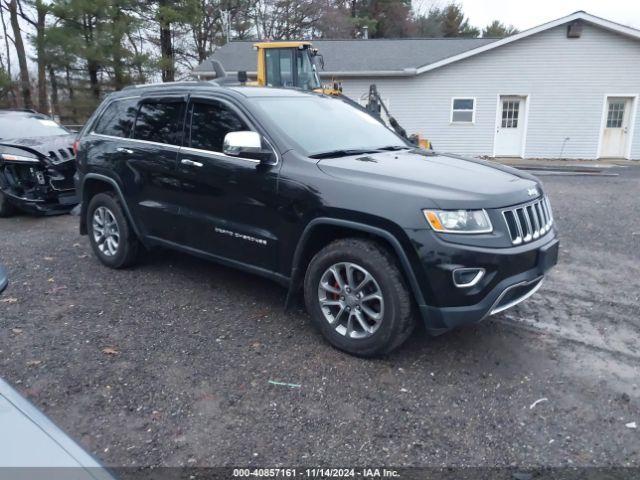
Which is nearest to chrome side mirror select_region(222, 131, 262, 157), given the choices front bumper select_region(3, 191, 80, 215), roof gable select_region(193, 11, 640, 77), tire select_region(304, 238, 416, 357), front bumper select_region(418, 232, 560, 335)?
tire select_region(304, 238, 416, 357)

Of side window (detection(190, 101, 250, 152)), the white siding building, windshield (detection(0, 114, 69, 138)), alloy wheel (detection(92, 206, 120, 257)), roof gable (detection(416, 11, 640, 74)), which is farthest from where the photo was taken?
the white siding building

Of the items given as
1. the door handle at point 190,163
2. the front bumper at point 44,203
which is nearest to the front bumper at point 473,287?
the door handle at point 190,163

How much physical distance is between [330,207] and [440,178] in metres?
0.78

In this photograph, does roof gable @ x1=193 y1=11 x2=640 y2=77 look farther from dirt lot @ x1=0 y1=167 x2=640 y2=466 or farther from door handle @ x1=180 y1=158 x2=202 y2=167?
door handle @ x1=180 y1=158 x2=202 y2=167

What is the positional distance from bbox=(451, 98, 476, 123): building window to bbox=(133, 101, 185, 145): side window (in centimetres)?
1633

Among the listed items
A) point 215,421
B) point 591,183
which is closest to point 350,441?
point 215,421

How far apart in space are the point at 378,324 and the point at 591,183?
422 inches

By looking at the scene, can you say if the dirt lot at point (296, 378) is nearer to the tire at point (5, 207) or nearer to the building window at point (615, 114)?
the tire at point (5, 207)

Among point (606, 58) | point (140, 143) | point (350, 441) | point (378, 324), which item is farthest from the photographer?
point (606, 58)

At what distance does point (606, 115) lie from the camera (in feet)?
62.2

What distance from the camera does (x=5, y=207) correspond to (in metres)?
8.42

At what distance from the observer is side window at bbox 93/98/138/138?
207 inches

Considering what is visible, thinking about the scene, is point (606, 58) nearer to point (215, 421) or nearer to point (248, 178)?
point (248, 178)

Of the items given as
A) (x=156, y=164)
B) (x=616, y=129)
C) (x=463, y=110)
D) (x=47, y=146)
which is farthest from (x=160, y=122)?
(x=616, y=129)
